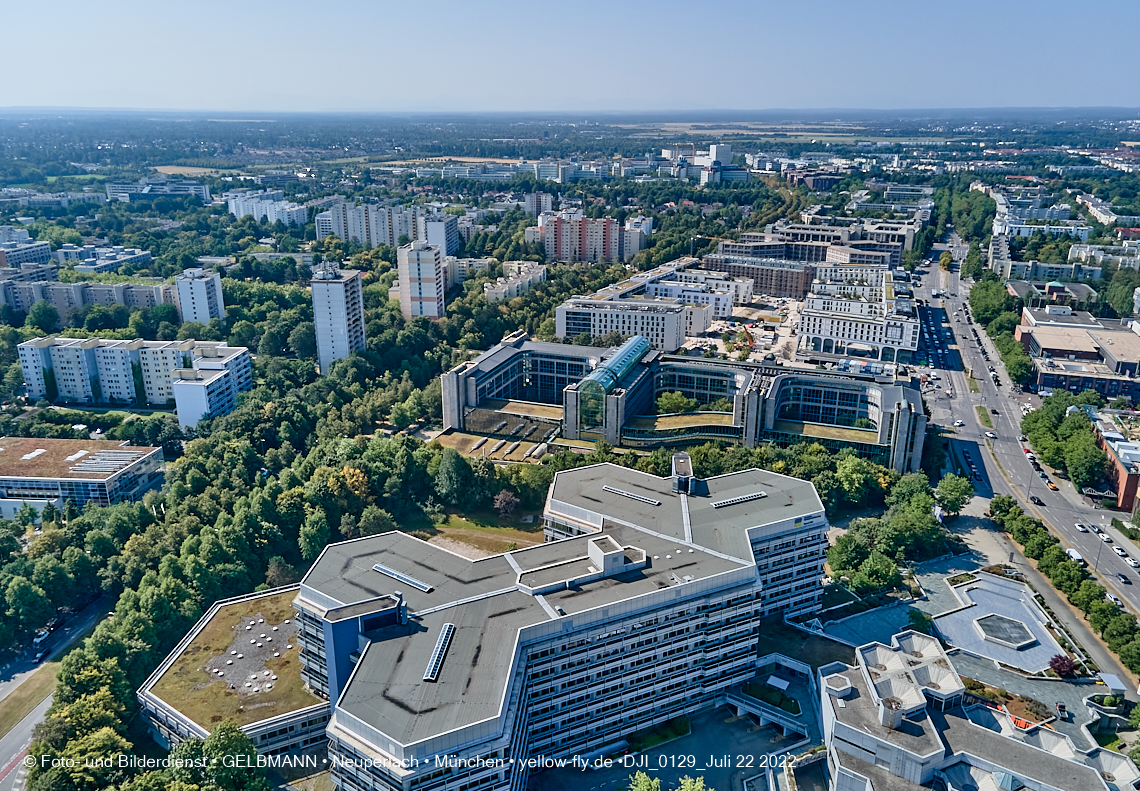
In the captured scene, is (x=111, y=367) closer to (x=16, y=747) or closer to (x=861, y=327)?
(x=16, y=747)

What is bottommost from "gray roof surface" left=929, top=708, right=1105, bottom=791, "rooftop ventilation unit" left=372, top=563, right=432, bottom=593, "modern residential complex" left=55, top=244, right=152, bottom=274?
"gray roof surface" left=929, top=708, right=1105, bottom=791

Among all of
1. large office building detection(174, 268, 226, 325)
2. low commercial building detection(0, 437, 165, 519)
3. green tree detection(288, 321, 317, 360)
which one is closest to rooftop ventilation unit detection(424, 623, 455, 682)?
low commercial building detection(0, 437, 165, 519)

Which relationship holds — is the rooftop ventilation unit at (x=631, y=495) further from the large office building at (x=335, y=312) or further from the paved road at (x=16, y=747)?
the large office building at (x=335, y=312)

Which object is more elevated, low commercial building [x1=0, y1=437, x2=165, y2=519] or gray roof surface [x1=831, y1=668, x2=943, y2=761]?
gray roof surface [x1=831, y1=668, x2=943, y2=761]

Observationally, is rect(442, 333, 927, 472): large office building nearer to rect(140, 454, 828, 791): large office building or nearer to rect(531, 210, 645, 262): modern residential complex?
rect(140, 454, 828, 791): large office building

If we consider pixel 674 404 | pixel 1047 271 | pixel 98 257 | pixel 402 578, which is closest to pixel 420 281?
pixel 674 404

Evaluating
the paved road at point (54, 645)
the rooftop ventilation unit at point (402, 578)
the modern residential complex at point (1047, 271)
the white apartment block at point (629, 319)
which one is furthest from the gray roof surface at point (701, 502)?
the modern residential complex at point (1047, 271)
